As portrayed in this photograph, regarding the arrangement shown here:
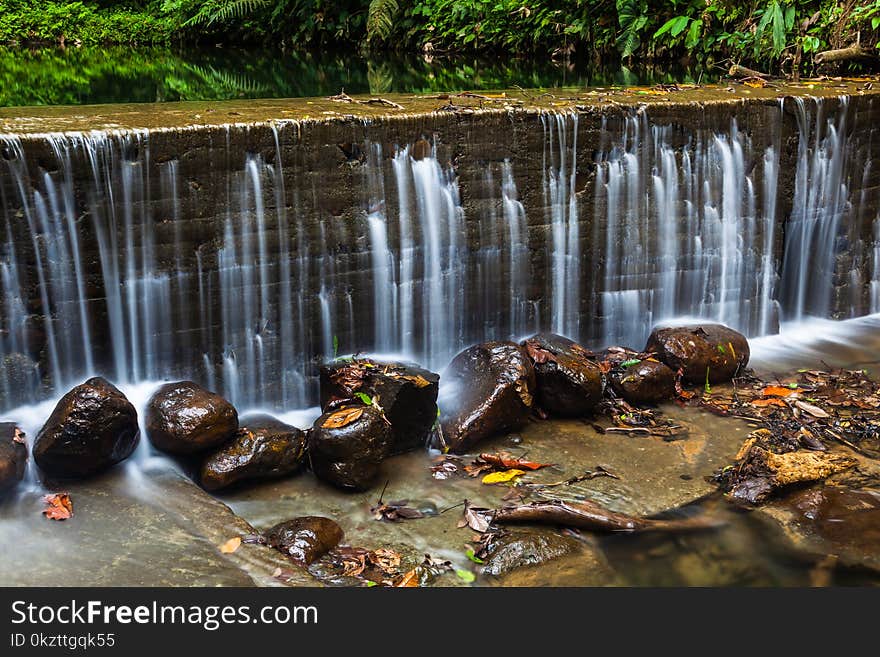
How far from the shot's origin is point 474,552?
5.49 metres

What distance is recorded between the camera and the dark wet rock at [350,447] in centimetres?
618

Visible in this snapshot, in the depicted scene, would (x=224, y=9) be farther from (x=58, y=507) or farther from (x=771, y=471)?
(x=771, y=471)

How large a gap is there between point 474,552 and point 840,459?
2.78 meters

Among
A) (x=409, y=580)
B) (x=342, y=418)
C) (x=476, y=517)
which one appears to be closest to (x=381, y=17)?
(x=342, y=418)

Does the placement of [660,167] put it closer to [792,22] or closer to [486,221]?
[486,221]

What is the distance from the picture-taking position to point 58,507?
226 inches

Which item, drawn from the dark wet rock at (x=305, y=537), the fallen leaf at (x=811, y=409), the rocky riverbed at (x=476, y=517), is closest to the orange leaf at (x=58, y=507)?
the rocky riverbed at (x=476, y=517)

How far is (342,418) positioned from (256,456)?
62 centimetres

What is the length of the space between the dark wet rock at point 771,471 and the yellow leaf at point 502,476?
1.37 m

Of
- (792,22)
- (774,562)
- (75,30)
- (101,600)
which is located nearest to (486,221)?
(774,562)

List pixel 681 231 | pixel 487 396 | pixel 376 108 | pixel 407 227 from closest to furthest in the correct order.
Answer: pixel 487 396, pixel 407 227, pixel 376 108, pixel 681 231

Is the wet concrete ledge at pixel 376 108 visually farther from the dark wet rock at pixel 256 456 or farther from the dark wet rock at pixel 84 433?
the dark wet rock at pixel 256 456

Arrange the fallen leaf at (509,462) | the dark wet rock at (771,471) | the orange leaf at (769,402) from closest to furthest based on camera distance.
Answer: the dark wet rock at (771,471), the fallen leaf at (509,462), the orange leaf at (769,402)

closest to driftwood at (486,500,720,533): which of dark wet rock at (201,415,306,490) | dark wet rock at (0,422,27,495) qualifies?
dark wet rock at (201,415,306,490)
